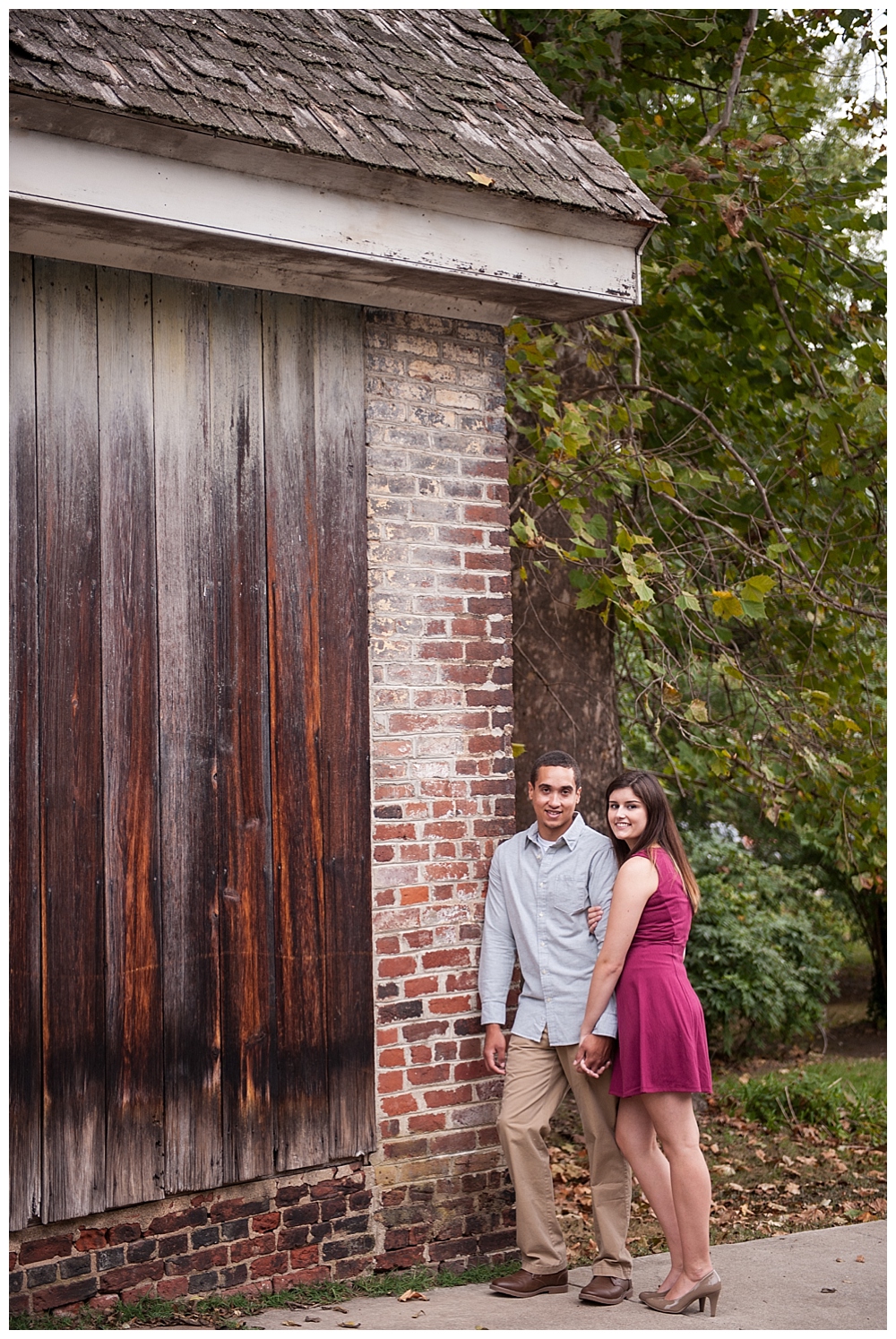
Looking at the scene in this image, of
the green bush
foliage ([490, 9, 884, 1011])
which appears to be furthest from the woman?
the green bush

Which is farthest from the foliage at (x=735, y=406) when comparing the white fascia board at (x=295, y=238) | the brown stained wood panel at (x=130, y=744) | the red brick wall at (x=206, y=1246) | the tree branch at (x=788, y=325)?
the red brick wall at (x=206, y=1246)

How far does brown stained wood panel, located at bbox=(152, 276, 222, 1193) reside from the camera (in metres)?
3.98

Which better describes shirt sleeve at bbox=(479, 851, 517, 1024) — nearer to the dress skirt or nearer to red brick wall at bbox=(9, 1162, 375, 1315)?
the dress skirt

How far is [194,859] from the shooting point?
13.3 feet

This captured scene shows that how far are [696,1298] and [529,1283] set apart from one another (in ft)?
1.91

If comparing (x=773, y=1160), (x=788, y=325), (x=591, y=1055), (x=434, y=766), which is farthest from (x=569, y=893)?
(x=788, y=325)

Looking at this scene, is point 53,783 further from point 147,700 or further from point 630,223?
point 630,223

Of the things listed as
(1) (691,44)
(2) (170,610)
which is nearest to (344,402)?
(2) (170,610)

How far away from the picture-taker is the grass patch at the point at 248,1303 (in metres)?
3.73

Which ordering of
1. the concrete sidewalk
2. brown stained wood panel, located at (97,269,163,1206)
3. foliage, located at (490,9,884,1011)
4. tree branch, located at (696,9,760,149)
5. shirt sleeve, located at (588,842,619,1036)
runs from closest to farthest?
brown stained wood panel, located at (97,269,163,1206) → the concrete sidewalk → shirt sleeve, located at (588,842,619,1036) → foliage, located at (490,9,884,1011) → tree branch, located at (696,9,760,149)

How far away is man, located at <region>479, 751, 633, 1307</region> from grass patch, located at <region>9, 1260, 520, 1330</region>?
10.1 inches

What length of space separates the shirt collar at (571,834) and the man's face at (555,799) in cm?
2

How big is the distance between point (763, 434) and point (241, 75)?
5223mm

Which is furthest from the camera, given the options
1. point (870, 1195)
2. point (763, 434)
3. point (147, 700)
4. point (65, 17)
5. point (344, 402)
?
point (763, 434)
